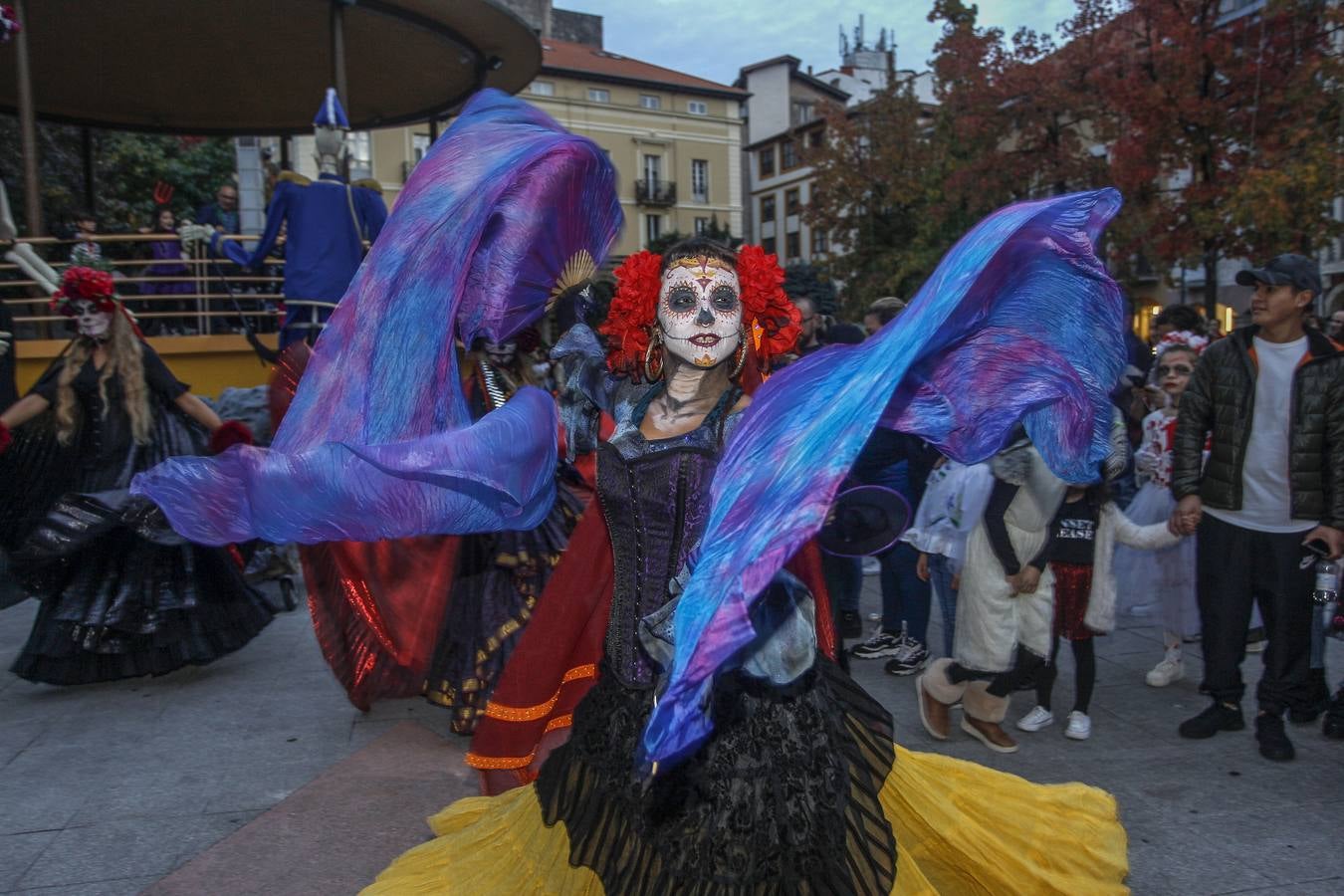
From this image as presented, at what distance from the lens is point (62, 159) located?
66.4ft

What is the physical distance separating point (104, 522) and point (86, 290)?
45.9 inches

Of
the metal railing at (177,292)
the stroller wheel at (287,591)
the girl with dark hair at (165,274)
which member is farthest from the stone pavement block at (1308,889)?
the girl with dark hair at (165,274)

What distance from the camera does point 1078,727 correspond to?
4434 mm

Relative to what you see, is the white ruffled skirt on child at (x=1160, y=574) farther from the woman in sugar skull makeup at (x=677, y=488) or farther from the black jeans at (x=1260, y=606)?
the woman in sugar skull makeup at (x=677, y=488)

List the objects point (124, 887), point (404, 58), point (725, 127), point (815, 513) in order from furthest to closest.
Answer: point (725, 127), point (404, 58), point (124, 887), point (815, 513)

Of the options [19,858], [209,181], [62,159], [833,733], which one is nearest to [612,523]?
[833,733]

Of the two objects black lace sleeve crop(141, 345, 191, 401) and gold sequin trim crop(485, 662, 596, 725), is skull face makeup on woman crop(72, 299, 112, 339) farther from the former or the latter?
gold sequin trim crop(485, 662, 596, 725)

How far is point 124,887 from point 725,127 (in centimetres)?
4697

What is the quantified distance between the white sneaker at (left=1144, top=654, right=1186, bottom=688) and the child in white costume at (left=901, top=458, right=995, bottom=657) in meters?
1.10

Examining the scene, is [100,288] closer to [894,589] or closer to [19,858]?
[19,858]

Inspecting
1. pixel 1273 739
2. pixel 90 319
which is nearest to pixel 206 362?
pixel 90 319

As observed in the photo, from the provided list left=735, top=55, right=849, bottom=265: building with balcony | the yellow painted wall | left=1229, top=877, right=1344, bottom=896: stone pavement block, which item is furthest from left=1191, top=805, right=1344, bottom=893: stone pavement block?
left=735, top=55, right=849, bottom=265: building with balcony

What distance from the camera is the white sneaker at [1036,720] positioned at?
4.54 metres

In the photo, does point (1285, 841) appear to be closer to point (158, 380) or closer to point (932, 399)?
point (932, 399)
